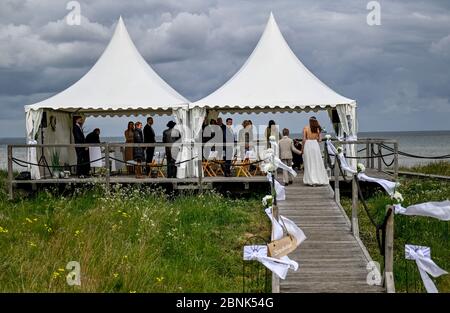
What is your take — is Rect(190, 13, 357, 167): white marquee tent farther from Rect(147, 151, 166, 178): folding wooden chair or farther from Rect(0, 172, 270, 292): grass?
Rect(0, 172, 270, 292): grass

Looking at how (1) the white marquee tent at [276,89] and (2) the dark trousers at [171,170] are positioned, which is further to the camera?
(1) the white marquee tent at [276,89]

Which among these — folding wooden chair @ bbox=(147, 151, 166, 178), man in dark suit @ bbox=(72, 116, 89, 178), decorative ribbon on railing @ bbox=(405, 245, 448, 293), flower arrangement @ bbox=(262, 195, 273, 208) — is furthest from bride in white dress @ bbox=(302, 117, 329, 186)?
decorative ribbon on railing @ bbox=(405, 245, 448, 293)

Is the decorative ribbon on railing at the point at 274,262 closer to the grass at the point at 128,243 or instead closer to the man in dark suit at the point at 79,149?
the grass at the point at 128,243

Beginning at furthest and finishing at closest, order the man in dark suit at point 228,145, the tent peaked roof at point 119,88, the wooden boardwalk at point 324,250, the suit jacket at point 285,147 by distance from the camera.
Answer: the tent peaked roof at point 119,88, the man in dark suit at point 228,145, the suit jacket at point 285,147, the wooden boardwalk at point 324,250

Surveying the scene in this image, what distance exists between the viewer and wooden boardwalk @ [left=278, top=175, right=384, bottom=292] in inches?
376

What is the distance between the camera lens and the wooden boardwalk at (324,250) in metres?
9.54

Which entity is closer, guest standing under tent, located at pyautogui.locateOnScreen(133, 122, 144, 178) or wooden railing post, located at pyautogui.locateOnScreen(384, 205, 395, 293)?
wooden railing post, located at pyautogui.locateOnScreen(384, 205, 395, 293)

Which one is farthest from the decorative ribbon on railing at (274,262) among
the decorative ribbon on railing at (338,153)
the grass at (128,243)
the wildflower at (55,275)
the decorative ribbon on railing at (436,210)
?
the decorative ribbon on railing at (338,153)

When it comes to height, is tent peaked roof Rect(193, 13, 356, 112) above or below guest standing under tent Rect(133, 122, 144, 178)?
above

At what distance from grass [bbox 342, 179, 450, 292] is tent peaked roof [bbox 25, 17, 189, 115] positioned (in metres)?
5.95

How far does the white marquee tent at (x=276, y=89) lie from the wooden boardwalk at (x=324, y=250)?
3.73m
